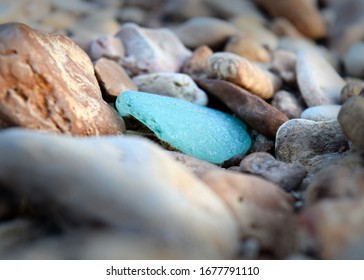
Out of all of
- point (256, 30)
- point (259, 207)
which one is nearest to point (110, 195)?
point (259, 207)

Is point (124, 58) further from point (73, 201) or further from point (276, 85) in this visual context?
point (73, 201)

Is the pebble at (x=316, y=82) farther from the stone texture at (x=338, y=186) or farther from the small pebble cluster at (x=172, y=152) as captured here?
the stone texture at (x=338, y=186)

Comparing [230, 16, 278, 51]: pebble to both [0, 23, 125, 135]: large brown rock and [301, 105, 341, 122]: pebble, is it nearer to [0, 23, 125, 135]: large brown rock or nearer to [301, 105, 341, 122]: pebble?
[301, 105, 341, 122]: pebble

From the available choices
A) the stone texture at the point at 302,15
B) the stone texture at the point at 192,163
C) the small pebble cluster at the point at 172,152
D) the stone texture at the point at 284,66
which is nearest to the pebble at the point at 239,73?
the small pebble cluster at the point at 172,152

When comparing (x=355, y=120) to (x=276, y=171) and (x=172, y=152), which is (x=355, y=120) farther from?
(x=172, y=152)

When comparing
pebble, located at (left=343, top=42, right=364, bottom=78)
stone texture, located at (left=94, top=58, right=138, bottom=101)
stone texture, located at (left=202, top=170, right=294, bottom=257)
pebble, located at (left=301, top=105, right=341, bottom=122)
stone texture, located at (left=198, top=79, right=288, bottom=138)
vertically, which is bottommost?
pebble, located at (left=343, top=42, right=364, bottom=78)

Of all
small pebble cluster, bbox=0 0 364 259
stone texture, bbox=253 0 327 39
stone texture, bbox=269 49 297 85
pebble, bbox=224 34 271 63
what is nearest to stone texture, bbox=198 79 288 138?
small pebble cluster, bbox=0 0 364 259
